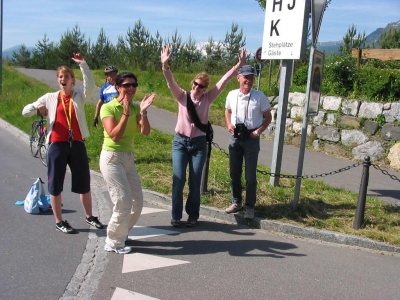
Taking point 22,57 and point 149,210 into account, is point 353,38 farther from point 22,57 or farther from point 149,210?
point 22,57

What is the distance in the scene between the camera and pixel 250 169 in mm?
5996

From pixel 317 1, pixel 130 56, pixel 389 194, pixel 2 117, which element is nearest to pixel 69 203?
pixel 317 1

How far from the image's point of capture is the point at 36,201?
20.4 feet

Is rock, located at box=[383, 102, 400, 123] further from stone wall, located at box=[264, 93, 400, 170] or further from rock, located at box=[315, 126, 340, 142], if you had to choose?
rock, located at box=[315, 126, 340, 142]

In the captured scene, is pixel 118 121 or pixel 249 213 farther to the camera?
pixel 249 213

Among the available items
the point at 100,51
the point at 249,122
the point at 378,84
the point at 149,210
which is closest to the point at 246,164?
the point at 249,122

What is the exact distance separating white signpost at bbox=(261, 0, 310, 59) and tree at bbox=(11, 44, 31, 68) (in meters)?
51.5

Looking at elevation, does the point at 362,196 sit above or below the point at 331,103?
below

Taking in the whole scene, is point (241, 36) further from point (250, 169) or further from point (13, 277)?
point (13, 277)

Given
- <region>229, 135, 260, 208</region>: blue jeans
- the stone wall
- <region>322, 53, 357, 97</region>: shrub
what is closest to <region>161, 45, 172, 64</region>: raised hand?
<region>229, 135, 260, 208</region>: blue jeans

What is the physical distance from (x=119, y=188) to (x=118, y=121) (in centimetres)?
71

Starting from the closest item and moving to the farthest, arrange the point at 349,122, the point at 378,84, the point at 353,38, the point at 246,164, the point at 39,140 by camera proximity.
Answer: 1. the point at 246,164
2. the point at 39,140
3. the point at 378,84
4. the point at 349,122
5. the point at 353,38

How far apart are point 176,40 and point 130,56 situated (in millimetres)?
5239

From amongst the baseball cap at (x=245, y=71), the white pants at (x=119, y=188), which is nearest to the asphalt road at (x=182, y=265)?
the white pants at (x=119, y=188)
